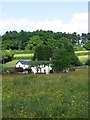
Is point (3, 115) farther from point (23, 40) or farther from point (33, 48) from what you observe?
point (33, 48)

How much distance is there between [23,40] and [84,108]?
41504mm

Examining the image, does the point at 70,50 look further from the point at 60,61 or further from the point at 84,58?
the point at 60,61

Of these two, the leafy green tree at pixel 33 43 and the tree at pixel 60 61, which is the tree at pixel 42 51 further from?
the tree at pixel 60 61

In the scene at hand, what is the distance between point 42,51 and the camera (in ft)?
174

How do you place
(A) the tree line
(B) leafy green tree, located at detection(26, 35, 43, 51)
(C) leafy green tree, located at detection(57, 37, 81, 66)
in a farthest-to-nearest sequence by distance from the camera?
(B) leafy green tree, located at detection(26, 35, 43, 51)
(C) leafy green tree, located at detection(57, 37, 81, 66)
(A) the tree line

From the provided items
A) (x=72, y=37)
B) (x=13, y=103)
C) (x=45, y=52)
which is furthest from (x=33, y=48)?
(x=13, y=103)

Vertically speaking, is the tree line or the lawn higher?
the tree line

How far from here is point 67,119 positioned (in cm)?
624

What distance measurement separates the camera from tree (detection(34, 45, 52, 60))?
5047cm

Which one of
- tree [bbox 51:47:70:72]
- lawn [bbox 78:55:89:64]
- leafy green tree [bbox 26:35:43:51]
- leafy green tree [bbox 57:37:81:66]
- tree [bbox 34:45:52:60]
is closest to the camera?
tree [bbox 51:47:70:72]

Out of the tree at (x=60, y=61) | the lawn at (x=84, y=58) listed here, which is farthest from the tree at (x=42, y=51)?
the tree at (x=60, y=61)

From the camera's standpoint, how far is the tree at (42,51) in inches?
1987

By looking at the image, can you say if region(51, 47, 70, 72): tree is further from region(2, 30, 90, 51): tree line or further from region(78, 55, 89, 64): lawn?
region(2, 30, 90, 51): tree line

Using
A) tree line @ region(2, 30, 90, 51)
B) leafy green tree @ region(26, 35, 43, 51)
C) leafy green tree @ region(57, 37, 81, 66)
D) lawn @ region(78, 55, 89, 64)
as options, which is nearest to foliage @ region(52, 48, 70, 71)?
lawn @ region(78, 55, 89, 64)
